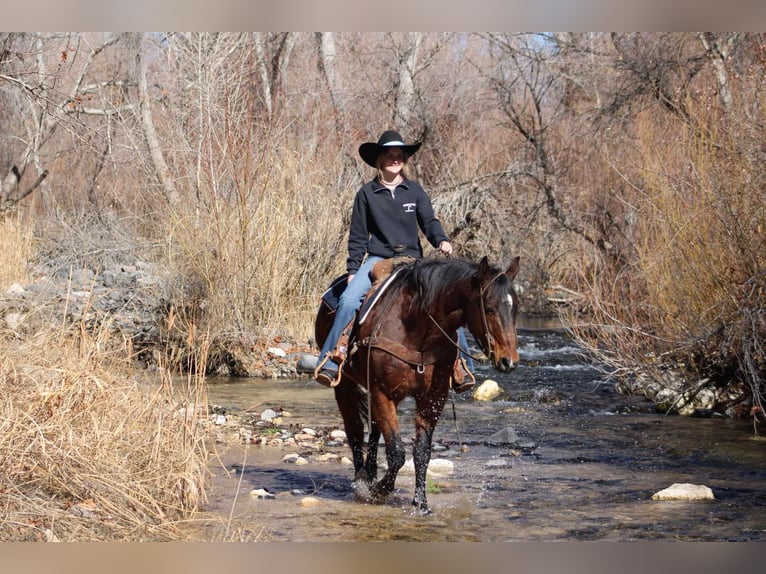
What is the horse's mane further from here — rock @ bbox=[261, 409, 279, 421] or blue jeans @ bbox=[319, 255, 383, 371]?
rock @ bbox=[261, 409, 279, 421]

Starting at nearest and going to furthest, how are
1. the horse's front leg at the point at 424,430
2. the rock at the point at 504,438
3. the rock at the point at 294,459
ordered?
1. the horse's front leg at the point at 424,430
2. the rock at the point at 294,459
3. the rock at the point at 504,438

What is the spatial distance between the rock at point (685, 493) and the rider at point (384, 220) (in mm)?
2488

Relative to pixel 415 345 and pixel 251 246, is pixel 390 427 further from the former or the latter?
pixel 251 246

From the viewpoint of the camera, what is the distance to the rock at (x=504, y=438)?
959 centimetres

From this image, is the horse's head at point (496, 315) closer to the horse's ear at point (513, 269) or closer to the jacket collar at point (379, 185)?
the horse's ear at point (513, 269)

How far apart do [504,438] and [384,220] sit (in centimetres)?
320

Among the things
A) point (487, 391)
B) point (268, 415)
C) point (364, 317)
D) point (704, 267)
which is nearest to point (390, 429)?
point (364, 317)

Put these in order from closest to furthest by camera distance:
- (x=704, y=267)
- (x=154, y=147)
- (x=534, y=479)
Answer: (x=534, y=479), (x=704, y=267), (x=154, y=147)

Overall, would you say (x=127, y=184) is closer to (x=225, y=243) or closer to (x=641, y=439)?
(x=225, y=243)

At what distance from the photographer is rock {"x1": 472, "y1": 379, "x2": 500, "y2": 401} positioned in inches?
494

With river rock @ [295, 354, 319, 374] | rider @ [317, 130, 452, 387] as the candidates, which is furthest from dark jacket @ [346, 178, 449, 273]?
river rock @ [295, 354, 319, 374]

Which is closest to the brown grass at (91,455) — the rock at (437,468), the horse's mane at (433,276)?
the horse's mane at (433,276)

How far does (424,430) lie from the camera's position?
7.04 metres

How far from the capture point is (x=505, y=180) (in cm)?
1892
